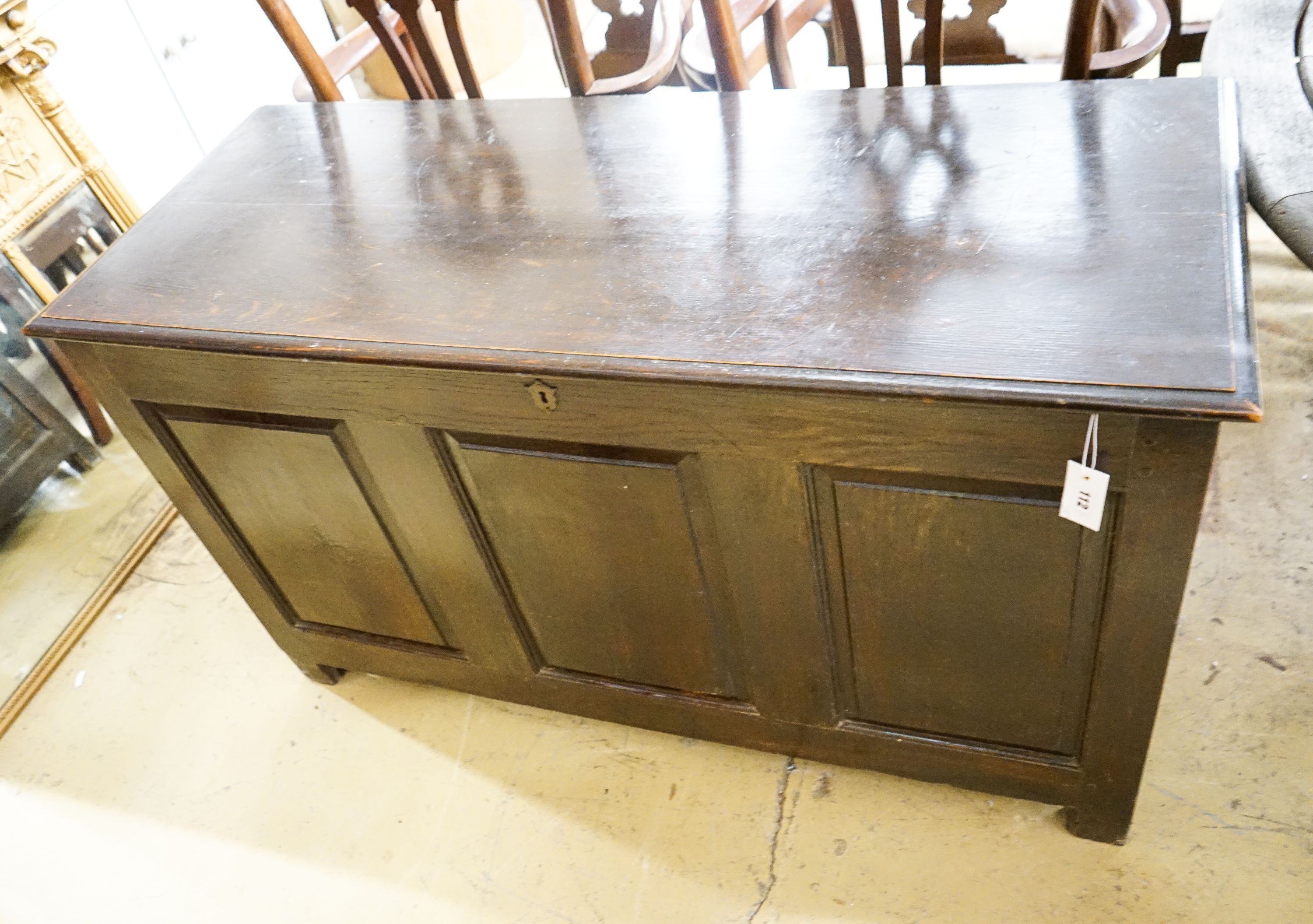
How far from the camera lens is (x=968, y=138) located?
1.16m

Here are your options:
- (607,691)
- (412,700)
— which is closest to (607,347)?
(607,691)

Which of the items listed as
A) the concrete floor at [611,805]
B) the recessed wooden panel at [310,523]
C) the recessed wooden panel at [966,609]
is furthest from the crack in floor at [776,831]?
the recessed wooden panel at [310,523]

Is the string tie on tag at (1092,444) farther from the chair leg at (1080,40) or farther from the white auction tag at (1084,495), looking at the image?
the chair leg at (1080,40)

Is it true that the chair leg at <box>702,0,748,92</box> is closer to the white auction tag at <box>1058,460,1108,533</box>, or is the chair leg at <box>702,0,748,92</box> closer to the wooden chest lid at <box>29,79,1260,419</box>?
the wooden chest lid at <box>29,79,1260,419</box>

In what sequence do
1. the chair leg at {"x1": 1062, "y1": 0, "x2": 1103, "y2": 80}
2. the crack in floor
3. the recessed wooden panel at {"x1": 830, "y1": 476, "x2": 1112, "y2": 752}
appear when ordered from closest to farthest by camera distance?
the recessed wooden panel at {"x1": 830, "y1": 476, "x2": 1112, "y2": 752} → the chair leg at {"x1": 1062, "y1": 0, "x2": 1103, "y2": 80} → the crack in floor

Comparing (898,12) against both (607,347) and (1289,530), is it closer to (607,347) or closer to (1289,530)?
(607,347)

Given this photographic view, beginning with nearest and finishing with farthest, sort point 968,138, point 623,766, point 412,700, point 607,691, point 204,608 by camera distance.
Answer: point 968,138, point 607,691, point 623,766, point 412,700, point 204,608

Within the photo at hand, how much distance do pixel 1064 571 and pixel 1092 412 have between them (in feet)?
0.77

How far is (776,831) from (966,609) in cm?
54

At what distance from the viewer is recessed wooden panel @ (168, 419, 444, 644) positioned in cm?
131

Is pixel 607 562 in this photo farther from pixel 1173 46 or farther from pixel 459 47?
pixel 1173 46

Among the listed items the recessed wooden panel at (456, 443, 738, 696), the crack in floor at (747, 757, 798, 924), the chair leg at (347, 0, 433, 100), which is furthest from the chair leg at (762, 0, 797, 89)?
the crack in floor at (747, 757, 798, 924)

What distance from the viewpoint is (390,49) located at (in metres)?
1.68

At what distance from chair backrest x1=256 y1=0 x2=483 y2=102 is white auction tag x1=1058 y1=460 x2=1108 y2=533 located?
3.92 ft
